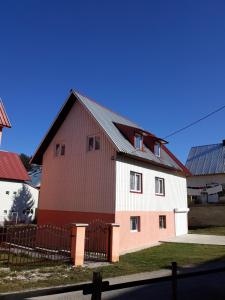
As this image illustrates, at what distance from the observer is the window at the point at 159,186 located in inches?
888

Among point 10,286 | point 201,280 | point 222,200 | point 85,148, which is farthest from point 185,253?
point 222,200

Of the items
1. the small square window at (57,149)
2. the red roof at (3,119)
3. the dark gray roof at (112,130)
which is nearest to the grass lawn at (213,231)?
Answer: the dark gray roof at (112,130)

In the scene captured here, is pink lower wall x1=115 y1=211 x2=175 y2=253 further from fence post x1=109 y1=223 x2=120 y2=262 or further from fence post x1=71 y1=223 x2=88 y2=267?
fence post x1=71 y1=223 x2=88 y2=267

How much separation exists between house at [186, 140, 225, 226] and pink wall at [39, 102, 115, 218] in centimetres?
1506

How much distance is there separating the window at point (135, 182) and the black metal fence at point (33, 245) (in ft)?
15.8

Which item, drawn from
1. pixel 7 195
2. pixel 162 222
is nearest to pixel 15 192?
pixel 7 195

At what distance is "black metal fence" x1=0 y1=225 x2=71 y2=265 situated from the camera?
44.3 feet

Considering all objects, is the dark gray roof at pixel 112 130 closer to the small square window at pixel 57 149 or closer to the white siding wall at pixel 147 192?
the white siding wall at pixel 147 192

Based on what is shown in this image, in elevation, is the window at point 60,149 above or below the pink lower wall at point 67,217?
above

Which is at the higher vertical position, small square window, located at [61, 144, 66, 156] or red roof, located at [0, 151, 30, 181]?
red roof, located at [0, 151, 30, 181]

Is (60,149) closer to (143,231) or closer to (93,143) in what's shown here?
(93,143)

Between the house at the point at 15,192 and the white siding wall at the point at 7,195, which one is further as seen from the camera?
the house at the point at 15,192

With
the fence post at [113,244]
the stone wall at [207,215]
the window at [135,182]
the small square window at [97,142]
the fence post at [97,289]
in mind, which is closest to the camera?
the fence post at [97,289]

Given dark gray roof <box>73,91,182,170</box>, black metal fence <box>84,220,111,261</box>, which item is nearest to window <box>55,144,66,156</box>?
dark gray roof <box>73,91,182,170</box>
